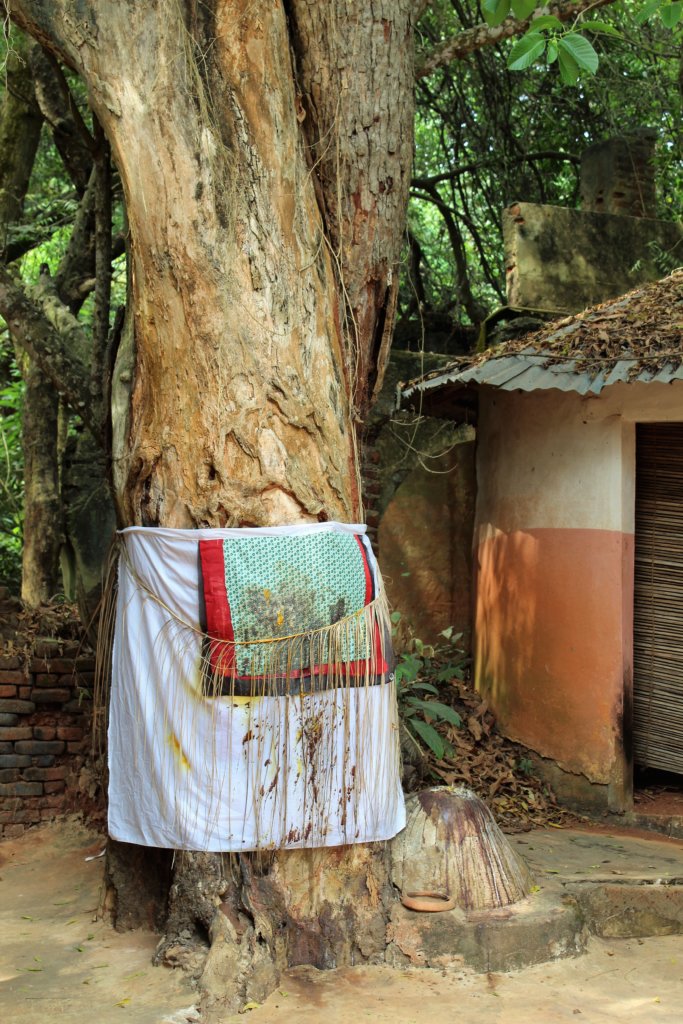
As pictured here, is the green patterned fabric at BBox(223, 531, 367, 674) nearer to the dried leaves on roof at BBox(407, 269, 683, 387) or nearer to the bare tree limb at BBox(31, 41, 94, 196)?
the dried leaves on roof at BBox(407, 269, 683, 387)

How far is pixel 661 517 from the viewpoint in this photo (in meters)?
6.07

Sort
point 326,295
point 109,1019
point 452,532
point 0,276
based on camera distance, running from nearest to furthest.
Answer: point 109,1019, point 326,295, point 0,276, point 452,532

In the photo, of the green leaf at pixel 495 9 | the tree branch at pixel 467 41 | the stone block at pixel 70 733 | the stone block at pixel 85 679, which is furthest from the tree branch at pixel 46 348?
the green leaf at pixel 495 9

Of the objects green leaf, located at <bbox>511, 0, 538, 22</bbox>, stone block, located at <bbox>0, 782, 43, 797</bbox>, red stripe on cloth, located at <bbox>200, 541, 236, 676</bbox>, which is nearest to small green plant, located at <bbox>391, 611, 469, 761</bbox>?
red stripe on cloth, located at <bbox>200, 541, 236, 676</bbox>

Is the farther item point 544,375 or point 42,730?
point 42,730

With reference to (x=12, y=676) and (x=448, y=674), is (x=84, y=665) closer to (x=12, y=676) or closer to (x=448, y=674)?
(x=12, y=676)

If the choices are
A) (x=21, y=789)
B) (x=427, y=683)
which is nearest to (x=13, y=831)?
(x=21, y=789)

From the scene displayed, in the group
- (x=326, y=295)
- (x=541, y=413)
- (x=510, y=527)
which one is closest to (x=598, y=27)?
(x=326, y=295)

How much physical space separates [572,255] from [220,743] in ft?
18.9

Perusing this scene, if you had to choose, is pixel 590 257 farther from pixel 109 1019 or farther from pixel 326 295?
pixel 109 1019

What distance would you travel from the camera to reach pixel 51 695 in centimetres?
597

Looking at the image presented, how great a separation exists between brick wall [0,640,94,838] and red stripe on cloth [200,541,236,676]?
6.73ft

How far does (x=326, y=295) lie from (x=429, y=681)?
3128 mm

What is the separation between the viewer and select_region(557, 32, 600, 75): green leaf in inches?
144
